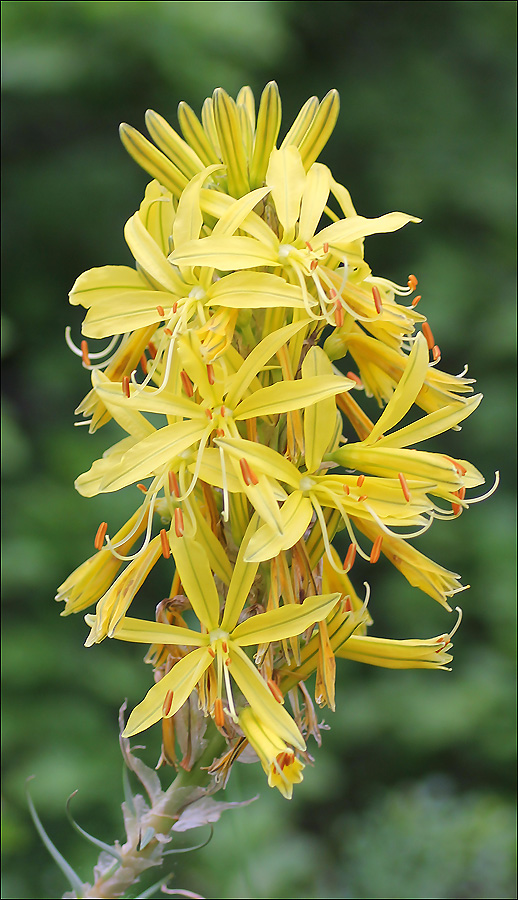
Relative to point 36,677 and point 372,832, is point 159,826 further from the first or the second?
point 372,832

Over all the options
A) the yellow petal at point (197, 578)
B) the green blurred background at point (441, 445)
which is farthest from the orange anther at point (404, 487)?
the green blurred background at point (441, 445)

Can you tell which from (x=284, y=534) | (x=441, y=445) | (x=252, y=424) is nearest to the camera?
(x=284, y=534)

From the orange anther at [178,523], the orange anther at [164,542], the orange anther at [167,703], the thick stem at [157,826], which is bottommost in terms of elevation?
the thick stem at [157,826]

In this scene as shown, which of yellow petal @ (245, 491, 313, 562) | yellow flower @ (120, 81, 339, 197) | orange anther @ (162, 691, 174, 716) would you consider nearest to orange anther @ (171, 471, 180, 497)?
yellow petal @ (245, 491, 313, 562)

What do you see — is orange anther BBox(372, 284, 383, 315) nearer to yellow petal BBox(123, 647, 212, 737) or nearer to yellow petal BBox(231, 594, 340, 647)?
yellow petal BBox(231, 594, 340, 647)

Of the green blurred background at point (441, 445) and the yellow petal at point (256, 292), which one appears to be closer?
the yellow petal at point (256, 292)

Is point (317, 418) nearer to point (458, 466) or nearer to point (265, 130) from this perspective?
point (458, 466)

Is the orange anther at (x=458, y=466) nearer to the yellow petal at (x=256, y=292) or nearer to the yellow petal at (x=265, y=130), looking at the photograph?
the yellow petal at (x=256, y=292)

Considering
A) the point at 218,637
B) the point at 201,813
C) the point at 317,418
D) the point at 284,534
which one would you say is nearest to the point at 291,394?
the point at 317,418
